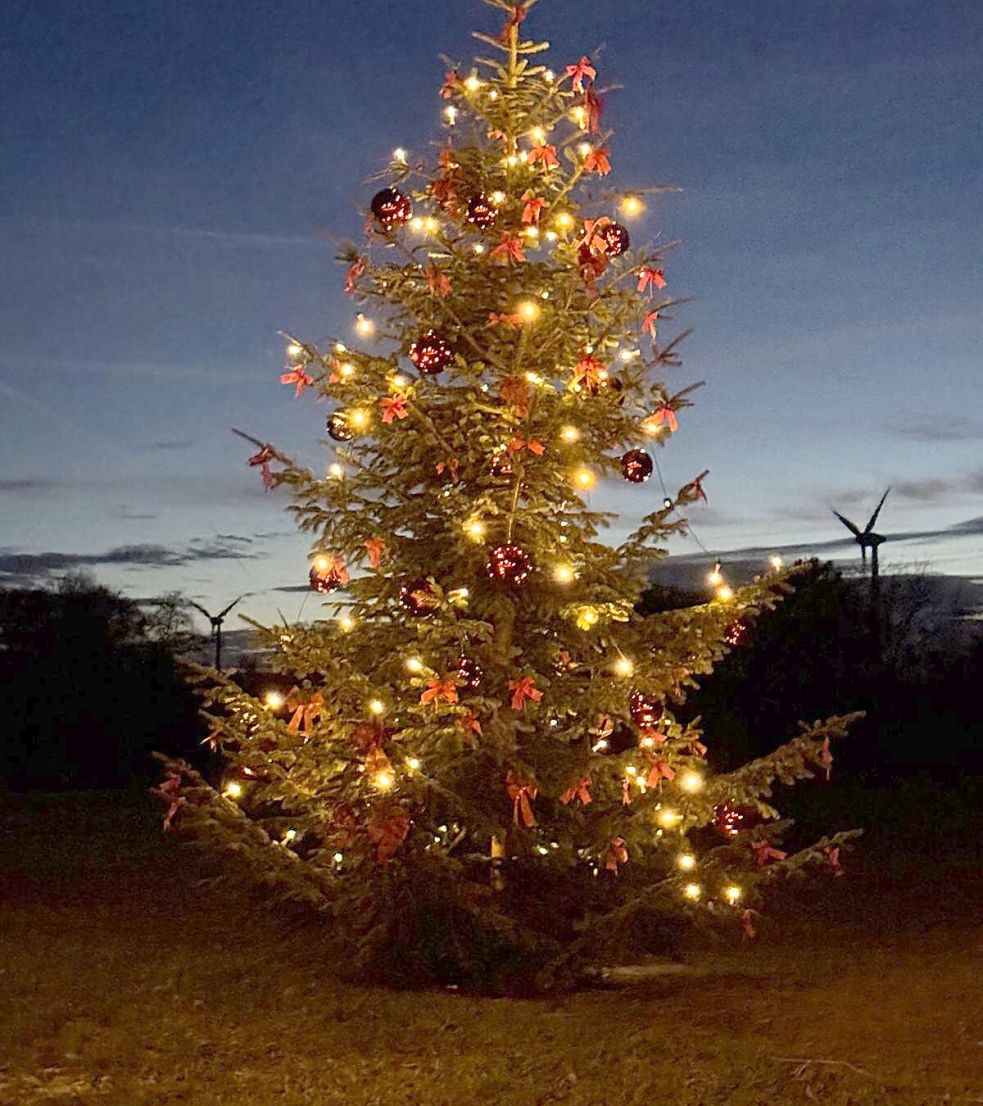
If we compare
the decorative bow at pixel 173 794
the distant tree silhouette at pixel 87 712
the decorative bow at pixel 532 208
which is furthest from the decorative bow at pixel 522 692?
the distant tree silhouette at pixel 87 712

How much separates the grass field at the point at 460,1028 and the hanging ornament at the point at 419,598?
224 cm

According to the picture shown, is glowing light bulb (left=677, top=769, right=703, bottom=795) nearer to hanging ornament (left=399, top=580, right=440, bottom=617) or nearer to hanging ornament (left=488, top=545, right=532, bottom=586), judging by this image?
hanging ornament (left=488, top=545, right=532, bottom=586)

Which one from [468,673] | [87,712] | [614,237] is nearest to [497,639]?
[468,673]

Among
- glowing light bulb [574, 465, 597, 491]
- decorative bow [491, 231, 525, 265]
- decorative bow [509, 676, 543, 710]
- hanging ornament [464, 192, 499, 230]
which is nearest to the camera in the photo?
decorative bow [509, 676, 543, 710]

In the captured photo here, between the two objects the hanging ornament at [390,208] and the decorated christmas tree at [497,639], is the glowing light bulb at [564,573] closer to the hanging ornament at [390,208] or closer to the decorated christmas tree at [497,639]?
the decorated christmas tree at [497,639]

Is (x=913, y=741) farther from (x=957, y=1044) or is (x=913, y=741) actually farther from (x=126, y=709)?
(x=957, y=1044)

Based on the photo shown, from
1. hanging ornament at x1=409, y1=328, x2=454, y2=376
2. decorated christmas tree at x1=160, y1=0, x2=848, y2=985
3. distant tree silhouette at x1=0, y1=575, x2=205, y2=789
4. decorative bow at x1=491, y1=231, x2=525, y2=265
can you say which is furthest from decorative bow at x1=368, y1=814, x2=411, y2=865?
distant tree silhouette at x1=0, y1=575, x2=205, y2=789

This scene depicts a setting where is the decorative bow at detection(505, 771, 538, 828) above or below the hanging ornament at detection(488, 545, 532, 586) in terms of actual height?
below

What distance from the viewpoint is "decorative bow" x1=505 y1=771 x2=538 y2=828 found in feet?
27.9

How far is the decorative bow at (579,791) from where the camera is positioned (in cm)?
856

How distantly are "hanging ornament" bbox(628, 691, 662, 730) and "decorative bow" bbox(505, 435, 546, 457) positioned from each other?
162cm

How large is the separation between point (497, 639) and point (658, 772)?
1.27 m

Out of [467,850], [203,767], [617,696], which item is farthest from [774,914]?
[203,767]

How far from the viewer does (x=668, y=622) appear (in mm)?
9047
